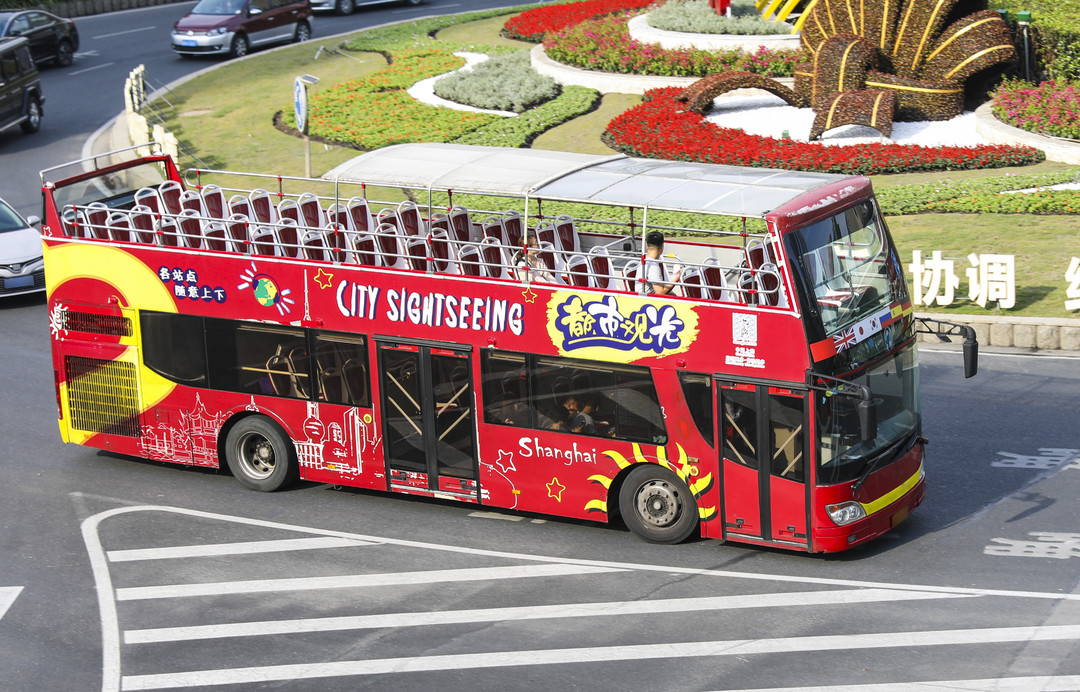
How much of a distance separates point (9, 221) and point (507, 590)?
14.9 m

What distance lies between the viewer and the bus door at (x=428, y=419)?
13562 mm

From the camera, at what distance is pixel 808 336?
457 inches

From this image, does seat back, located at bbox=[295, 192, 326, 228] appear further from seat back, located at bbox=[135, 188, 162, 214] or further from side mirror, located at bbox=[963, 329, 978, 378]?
side mirror, located at bbox=[963, 329, 978, 378]

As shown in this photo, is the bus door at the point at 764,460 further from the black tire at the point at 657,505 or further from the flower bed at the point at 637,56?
the flower bed at the point at 637,56

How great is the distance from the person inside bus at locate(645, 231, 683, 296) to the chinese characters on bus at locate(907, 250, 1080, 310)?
7.40 meters

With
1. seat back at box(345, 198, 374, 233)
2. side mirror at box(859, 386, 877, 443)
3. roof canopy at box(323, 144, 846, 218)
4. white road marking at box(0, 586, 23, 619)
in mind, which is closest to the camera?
side mirror at box(859, 386, 877, 443)

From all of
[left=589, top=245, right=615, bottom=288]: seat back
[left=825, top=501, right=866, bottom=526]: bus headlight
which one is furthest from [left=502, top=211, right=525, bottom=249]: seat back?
[left=825, top=501, right=866, bottom=526]: bus headlight

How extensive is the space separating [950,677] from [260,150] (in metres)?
23.3

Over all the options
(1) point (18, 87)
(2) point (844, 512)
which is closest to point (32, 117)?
(1) point (18, 87)

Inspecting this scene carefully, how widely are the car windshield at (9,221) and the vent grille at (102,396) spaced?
856cm

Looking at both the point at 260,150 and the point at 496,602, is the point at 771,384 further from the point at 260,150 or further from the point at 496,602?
the point at 260,150

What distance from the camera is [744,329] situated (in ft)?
39.2

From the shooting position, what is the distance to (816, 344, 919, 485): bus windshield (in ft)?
38.7

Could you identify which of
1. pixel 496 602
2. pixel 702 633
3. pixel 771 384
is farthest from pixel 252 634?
pixel 771 384
